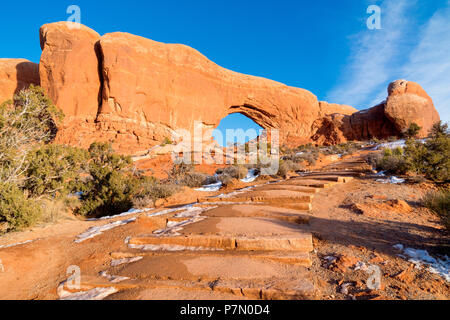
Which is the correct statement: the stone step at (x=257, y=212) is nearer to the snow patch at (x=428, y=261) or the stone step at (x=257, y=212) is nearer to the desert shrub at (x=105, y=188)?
the snow patch at (x=428, y=261)

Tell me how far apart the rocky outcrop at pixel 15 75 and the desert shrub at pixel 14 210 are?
101 ft

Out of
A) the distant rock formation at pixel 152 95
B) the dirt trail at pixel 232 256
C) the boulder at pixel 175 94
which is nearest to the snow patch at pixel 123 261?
the dirt trail at pixel 232 256

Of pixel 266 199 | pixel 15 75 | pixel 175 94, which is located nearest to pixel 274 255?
pixel 266 199

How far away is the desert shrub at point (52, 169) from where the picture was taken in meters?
5.82

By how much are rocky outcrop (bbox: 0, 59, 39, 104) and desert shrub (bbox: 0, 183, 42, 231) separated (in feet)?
101

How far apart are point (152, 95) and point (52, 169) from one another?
21708 mm

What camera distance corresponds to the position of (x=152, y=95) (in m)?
26.0

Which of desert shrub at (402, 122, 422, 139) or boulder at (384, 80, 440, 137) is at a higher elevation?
boulder at (384, 80, 440, 137)

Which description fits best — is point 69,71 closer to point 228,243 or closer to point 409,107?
point 228,243

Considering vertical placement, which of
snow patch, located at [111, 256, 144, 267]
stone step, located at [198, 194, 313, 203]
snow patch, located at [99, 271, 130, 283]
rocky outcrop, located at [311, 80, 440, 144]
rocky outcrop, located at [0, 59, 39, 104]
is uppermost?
rocky outcrop, located at [0, 59, 39, 104]

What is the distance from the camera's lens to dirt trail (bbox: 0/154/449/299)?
75.5 inches

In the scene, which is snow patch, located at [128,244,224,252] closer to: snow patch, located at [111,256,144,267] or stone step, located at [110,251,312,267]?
stone step, located at [110,251,312,267]

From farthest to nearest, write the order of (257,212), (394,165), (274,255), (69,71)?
(69,71), (394,165), (257,212), (274,255)

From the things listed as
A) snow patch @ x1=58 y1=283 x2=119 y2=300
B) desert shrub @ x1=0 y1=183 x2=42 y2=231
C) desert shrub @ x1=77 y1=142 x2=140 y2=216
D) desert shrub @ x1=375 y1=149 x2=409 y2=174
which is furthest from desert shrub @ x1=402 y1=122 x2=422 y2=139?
desert shrub @ x1=0 y1=183 x2=42 y2=231
